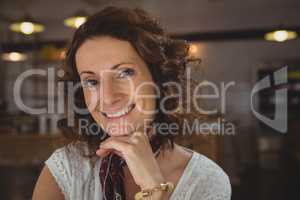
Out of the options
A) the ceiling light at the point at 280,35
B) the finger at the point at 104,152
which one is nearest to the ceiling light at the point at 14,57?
the finger at the point at 104,152

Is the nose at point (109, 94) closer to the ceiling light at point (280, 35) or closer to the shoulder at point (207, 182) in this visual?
the shoulder at point (207, 182)

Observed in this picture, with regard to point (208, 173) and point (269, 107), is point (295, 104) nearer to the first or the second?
point (269, 107)

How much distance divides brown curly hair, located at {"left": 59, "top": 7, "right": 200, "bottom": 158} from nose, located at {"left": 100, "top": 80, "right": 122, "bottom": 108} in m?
0.09

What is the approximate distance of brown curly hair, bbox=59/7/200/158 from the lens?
96cm

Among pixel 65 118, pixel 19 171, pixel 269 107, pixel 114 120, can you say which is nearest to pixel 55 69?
pixel 65 118

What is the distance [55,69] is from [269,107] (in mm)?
725

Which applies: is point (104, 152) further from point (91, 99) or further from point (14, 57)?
point (14, 57)

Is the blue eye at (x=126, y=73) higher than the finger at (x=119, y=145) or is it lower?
higher

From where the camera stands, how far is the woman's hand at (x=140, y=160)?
0.85 meters

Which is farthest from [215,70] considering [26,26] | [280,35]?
[26,26]

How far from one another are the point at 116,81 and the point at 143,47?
0.11 m

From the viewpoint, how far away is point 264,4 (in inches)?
54.4

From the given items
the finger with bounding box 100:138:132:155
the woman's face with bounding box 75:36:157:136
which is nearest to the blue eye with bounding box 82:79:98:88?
the woman's face with bounding box 75:36:157:136

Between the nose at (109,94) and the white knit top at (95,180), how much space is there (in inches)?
6.0
